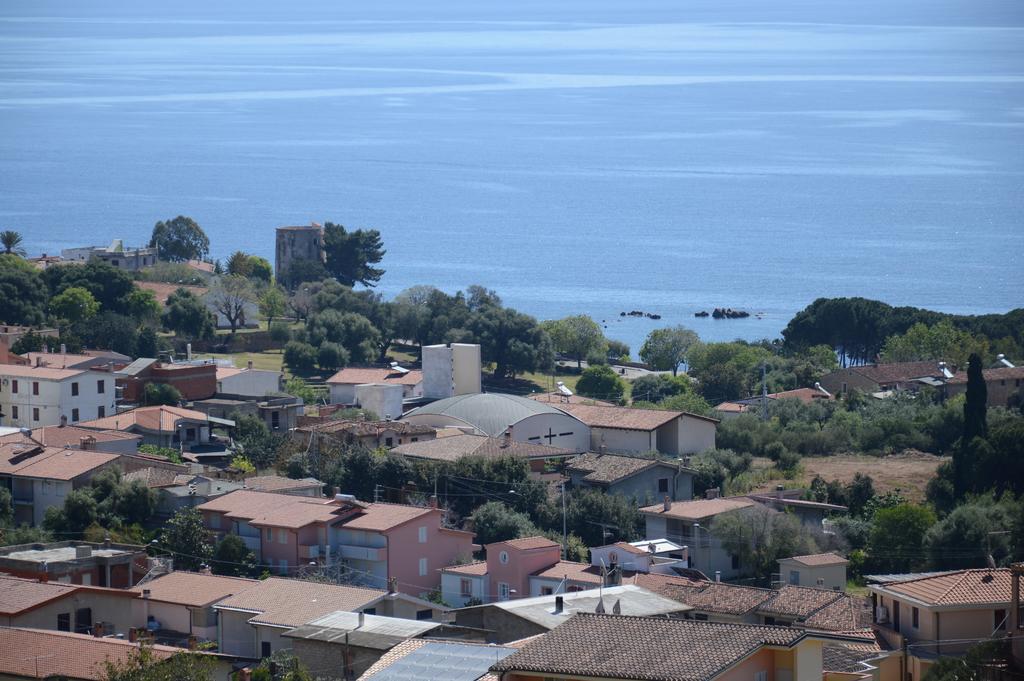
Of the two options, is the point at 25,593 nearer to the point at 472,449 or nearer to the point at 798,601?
the point at 798,601

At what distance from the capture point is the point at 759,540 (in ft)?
92.7

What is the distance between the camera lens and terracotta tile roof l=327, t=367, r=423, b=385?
4303 cm

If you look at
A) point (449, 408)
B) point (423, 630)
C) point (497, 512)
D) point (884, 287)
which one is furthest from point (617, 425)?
point (884, 287)

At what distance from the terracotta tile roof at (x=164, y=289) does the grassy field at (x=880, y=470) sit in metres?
23.2

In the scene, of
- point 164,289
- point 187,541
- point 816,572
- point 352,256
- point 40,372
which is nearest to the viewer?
point 816,572

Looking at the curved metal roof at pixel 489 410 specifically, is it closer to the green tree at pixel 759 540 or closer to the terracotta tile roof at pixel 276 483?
the terracotta tile roof at pixel 276 483

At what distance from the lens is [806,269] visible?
102 meters

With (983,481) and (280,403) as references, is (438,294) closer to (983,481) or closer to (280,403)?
(280,403)

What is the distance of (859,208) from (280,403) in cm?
9606

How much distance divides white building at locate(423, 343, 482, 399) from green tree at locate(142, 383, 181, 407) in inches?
234

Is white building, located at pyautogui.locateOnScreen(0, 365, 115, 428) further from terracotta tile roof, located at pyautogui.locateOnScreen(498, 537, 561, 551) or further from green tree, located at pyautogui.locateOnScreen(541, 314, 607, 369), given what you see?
green tree, located at pyautogui.locateOnScreen(541, 314, 607, 369)

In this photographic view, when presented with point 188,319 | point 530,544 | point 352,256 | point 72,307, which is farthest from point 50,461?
point 352,256

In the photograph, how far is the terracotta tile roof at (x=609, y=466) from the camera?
32312 millimetres

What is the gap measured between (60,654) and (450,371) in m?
24.8
